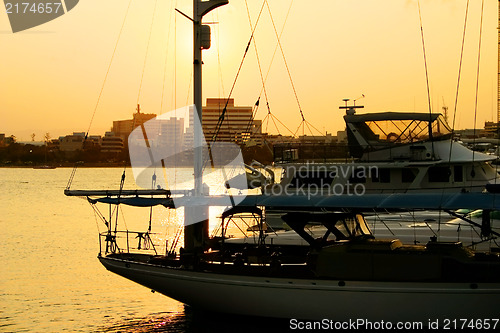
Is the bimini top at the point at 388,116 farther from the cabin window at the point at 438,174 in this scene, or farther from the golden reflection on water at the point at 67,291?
the golden reflection on water at the point at 67,291

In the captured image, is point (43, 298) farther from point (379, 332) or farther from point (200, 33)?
point (379, 332)

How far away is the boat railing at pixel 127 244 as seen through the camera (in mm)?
22625

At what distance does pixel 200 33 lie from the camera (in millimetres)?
22625

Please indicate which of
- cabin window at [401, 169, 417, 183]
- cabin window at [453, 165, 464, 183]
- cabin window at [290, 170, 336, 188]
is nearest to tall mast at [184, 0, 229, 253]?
cabin window at [290, 170, 336, 188]

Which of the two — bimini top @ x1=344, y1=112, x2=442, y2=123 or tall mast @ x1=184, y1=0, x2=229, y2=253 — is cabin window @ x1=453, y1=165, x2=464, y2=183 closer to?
bimini top @ x1=344, y1=112, x2=442, y2=123

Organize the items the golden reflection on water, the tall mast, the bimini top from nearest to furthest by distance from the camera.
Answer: the tall mast, the golden reflection on water, the bimini top

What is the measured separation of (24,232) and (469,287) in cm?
3793

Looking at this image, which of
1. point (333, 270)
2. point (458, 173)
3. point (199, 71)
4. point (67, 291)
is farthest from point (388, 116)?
point (333, 270)

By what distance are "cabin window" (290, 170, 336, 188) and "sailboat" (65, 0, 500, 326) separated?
44.9 feet

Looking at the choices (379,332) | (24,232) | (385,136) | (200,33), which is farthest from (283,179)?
(24,232)

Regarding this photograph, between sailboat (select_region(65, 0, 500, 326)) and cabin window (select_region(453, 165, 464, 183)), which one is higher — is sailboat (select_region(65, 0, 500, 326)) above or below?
below

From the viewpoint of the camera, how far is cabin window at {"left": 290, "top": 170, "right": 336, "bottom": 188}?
35.9 meters

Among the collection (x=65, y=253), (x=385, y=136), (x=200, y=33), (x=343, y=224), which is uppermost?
(x=200, y=33)

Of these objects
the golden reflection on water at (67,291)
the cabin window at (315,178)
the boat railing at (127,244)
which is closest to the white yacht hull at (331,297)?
the boat railing at (127,244)
